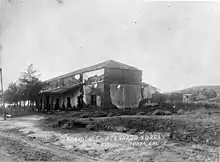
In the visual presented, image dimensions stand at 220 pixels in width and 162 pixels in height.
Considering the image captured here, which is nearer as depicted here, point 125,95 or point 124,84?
point 125,95

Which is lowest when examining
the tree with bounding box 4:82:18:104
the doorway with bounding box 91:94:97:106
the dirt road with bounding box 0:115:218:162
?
the dirt road with bounding box 0:115:218:162

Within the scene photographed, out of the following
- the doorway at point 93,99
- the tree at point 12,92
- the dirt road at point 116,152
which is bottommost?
the dirt road at point 116,152

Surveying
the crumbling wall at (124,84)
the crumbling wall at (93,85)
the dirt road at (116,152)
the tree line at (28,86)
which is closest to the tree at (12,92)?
the tree line at (28,86)

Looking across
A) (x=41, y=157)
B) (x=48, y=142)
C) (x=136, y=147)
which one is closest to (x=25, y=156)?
(x=41, y=157)

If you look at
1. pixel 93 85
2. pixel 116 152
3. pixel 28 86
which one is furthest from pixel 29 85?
pixel 116 152

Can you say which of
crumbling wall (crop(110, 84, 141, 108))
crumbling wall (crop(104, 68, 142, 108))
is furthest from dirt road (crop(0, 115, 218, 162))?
crumbling wall (crop(110, 84, 141, 108))

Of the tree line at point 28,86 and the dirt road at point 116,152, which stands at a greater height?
the tree line at point 28,86

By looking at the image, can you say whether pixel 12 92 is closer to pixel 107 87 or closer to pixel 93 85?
pixel 93 85

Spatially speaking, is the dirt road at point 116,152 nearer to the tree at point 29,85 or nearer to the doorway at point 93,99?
the doorway at point 93,99

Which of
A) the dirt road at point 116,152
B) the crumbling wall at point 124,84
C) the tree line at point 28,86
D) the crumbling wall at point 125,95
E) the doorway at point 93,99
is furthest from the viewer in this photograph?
the tree line at point 28,86

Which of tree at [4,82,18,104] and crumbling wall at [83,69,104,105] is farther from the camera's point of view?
tree at [4,82,18,104]

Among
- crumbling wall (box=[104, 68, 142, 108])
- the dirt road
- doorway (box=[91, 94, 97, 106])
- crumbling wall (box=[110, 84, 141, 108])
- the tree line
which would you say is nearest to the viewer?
the dirt road

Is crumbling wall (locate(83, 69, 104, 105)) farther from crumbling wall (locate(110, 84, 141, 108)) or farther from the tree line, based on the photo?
the tree line

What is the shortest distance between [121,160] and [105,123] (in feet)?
22.2
